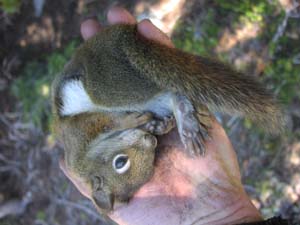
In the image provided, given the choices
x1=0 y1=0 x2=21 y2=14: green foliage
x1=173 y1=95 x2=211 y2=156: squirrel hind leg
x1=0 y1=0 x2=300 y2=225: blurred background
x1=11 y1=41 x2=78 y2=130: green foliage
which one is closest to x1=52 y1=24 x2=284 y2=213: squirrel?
x1=173 y1=95 x2=211 y2=156: squirrel hind leg

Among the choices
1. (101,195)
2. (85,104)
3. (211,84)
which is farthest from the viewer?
(85,104)

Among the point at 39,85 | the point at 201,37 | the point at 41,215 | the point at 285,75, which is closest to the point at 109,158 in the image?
the point at 201,37

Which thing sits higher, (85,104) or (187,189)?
(85,104)

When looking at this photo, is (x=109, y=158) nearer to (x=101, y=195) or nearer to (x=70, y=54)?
(x=101, y=195)

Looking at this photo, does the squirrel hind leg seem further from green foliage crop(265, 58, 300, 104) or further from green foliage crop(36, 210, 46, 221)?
green foliage crop(36, 210, 46, 221)

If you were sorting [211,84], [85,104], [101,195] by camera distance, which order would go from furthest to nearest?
[85,104], [101,195], [211,84]

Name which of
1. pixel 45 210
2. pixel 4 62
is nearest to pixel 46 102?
pixel 4 62
